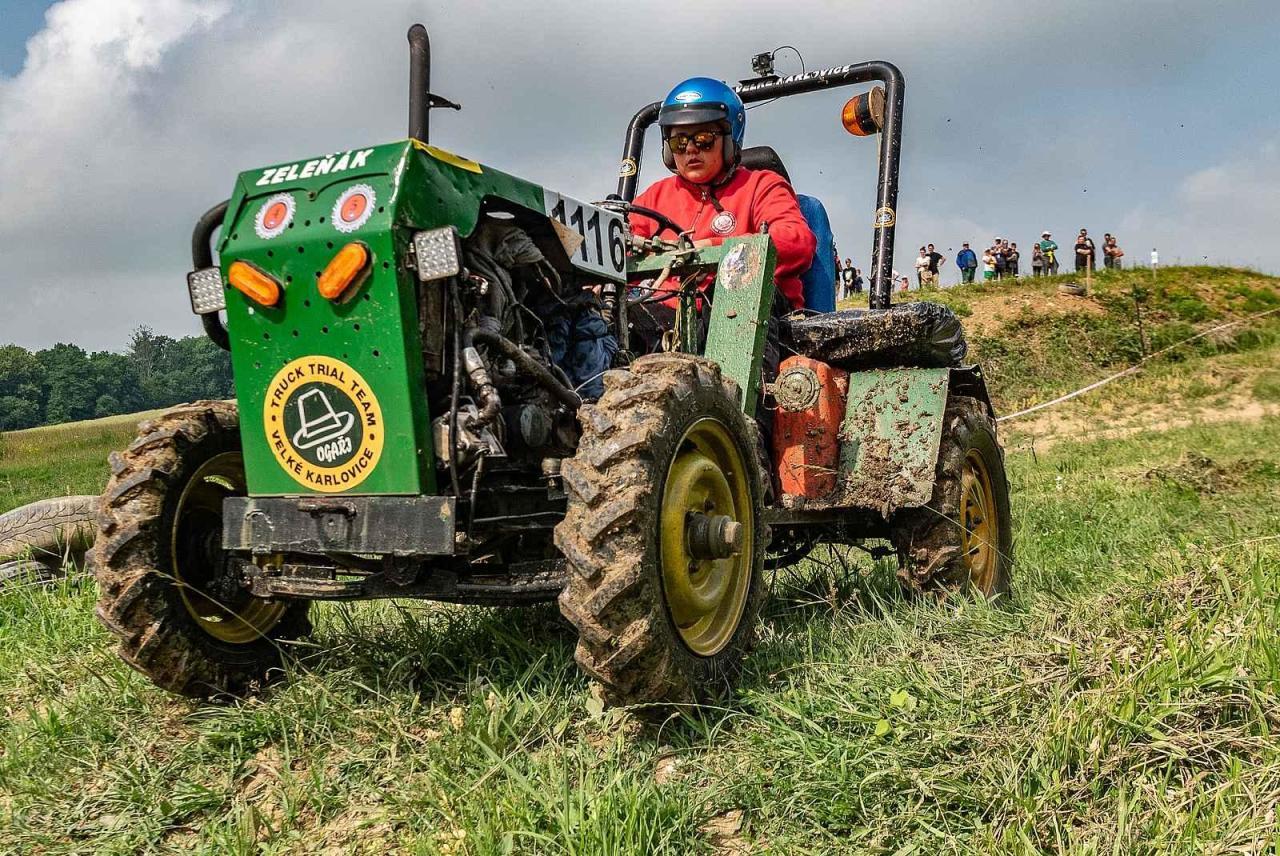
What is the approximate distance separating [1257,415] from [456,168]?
1522 centimetres

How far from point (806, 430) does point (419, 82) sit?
7.13ft

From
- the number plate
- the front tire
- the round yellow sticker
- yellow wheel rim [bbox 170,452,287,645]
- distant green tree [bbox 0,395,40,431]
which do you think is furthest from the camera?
distant green tree [bbox 0,395,40,431]

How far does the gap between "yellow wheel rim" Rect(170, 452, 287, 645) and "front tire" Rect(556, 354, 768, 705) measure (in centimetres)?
137

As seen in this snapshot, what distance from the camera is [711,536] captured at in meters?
3.34

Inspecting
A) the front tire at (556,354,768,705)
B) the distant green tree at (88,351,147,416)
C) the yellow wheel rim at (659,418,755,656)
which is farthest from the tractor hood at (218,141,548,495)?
the distant green tree at (88,351,147,416)

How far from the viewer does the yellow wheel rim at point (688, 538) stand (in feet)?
10.7

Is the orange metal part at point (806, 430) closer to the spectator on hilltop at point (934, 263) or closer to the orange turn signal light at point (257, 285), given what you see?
the orange turn signal light at point (257, 285)

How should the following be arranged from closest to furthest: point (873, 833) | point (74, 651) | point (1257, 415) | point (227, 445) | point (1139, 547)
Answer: point (873, 833), point (227, 445), point (74, 651), point (1139, 547), point (1257, 415)

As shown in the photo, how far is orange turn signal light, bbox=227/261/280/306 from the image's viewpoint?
322 cm

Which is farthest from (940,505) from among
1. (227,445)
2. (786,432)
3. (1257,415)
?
(1257,415)

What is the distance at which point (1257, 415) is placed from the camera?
50.5 ft

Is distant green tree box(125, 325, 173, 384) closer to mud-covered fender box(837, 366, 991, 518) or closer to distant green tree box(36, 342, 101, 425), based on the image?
distant green tree box(36, 342, 101, 425)

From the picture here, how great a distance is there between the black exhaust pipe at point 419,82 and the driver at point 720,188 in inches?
70.2

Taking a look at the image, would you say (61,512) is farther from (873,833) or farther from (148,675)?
(873,833)
